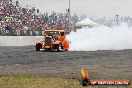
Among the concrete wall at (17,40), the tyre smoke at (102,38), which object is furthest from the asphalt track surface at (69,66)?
the concrete wall at (17,40)

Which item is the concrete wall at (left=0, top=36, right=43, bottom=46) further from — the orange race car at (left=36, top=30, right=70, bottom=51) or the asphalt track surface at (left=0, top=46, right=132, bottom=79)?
the asphalt track surface at (left=0, top=46, right=132, bottom=79)

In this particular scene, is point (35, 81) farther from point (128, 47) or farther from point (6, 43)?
point (6, 43)

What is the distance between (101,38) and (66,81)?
2805 centimetres

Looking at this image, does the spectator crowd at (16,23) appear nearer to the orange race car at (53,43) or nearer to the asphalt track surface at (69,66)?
the orange race car at (53,43)

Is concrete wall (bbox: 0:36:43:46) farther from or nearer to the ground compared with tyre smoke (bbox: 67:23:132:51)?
nearer to the ground

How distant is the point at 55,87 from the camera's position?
11.0 metres

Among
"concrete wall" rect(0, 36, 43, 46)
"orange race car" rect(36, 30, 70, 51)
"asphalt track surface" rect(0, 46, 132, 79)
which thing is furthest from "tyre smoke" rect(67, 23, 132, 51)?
"asphalt track surface" rect(0, 46, 132, 79)

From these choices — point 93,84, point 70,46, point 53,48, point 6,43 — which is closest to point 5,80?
point 93,84

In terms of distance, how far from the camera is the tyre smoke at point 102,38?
125 feet

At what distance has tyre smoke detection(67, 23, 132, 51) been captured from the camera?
38.0 metres

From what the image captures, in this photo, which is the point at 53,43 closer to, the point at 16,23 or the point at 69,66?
the point at 69,66

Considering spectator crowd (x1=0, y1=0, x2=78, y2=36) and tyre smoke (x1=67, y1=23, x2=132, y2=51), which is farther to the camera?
spectator crowd (x1=0, y1=0, x2=78, y2=36)

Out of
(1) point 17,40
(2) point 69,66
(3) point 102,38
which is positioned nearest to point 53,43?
(3) point 102,38

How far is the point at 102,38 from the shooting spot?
40.1 meters
